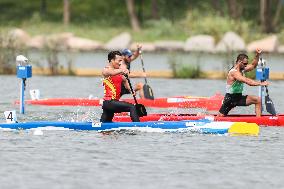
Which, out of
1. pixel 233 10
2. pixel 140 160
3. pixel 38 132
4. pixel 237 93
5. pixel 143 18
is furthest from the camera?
pixel 143 18

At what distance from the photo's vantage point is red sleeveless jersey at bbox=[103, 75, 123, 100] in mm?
23906

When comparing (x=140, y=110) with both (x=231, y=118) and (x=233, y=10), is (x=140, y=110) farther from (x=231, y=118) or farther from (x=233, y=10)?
(x=233, y=10)

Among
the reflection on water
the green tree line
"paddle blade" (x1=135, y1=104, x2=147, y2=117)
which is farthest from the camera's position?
the green tree line

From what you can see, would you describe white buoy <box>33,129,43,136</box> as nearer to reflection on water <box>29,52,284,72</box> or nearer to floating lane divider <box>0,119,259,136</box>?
floating lane divider <box>0,119,259,136</box>

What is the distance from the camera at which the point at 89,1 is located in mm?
88562

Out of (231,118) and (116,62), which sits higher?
(116,62)

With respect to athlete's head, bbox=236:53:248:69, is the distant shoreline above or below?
above

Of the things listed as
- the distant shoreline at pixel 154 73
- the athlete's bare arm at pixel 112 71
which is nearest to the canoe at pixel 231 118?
the athlete's bare arm at pixel 112 71

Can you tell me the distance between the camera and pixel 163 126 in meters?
23.9

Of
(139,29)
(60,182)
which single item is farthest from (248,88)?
(139,29)

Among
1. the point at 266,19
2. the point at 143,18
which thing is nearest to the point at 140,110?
the point at 266,19

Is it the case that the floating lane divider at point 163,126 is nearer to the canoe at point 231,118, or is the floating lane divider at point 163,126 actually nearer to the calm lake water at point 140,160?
the calm lake water at point 140,160

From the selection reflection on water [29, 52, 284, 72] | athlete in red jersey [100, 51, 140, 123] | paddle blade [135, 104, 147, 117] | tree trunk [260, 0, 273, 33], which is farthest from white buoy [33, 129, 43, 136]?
tree trunk [260, 0, 273, 33]

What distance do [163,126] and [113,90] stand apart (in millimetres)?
1238
